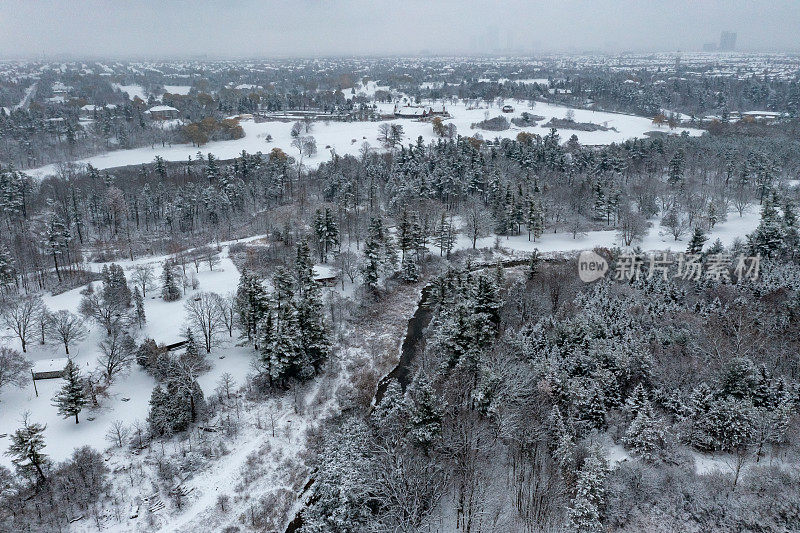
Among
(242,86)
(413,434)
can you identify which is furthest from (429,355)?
(242,86)

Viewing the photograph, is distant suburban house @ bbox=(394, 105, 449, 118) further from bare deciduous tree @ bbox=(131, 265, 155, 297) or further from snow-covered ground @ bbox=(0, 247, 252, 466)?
snow-covered ground @ bbox=(0, 247, 252, 466)

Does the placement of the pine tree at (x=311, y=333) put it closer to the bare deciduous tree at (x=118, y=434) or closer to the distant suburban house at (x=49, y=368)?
the bare deciduous tree at (x=118, y=434)

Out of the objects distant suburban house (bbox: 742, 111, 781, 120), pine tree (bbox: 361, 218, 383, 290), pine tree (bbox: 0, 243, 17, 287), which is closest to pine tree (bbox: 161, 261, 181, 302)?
pine tree (bbox: 0, 243, 17, 287)

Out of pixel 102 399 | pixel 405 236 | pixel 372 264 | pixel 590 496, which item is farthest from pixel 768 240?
pixel 102 399

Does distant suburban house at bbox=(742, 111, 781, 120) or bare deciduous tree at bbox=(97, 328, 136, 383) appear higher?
distant suburban house at bbox=(742, 111, 781, 120)

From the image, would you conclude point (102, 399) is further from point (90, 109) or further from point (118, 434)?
point (90, 109)

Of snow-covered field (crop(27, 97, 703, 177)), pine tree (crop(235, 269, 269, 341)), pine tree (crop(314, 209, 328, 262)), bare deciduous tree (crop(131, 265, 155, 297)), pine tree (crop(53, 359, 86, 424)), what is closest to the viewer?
pine tree (crop(53, 359, 86, 424))

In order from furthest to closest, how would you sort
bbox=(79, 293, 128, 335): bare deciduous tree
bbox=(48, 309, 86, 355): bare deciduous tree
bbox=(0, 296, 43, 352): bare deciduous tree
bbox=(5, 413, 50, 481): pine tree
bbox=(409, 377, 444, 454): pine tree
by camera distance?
bbox=(79, 293, 128, 335): bare deciduous tree < bbox=(0, 296, 43, 352): bare deciduous tree < bbox=(48, 309, 86, 355): bare deciduous tree < bbox=(5, 413, 50, 481): pine tree < bbox=(409, 377, 444, 454): pine tree
